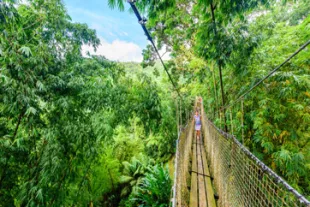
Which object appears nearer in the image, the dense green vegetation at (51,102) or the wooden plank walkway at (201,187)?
the dense green vegetation at (51,102)

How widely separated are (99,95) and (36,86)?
0.75m

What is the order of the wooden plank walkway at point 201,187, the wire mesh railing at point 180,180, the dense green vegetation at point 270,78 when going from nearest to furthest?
the wire mesh railing at point 180,180 → the dense green vegetation at point 270,78 → the wooden plank walkway at point 201,187

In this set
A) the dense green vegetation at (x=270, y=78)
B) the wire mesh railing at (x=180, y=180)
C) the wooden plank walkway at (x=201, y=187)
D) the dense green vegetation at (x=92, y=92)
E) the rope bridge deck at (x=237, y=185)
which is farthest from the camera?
the wooden plank walkway at (x=201, y=187)

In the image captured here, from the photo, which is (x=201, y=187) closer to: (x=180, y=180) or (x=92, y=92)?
(x=180, y=180)

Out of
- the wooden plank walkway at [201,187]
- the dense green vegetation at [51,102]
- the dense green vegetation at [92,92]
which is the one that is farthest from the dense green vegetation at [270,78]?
the dense green vegetation at [51,102]

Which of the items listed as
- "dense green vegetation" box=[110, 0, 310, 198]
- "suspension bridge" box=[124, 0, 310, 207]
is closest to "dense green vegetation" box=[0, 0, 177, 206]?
"suspension bridge" box=[124, 0, 310, 207]

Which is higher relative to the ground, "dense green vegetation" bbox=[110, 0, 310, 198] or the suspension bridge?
"dense green vegetation" bbox=[110, 0, 310, 198]

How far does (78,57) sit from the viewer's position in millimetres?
2713

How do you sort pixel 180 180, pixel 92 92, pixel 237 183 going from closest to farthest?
pixel 237 183 < pixel 180 180 < pixel 92 92

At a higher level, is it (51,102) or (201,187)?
(51,102)

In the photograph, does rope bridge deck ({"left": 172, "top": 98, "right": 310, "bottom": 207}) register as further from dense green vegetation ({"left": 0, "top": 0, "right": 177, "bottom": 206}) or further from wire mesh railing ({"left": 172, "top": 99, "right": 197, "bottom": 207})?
dense green vegetation ({"left": 0, "top": 0, "right": 177, "bottom": 206})

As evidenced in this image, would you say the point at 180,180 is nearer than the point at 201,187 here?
Yes

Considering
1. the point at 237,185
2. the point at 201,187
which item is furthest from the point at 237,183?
the point at 201,187

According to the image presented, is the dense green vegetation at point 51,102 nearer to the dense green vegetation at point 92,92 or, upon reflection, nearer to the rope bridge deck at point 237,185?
the dense green vegetation at point 92,92
